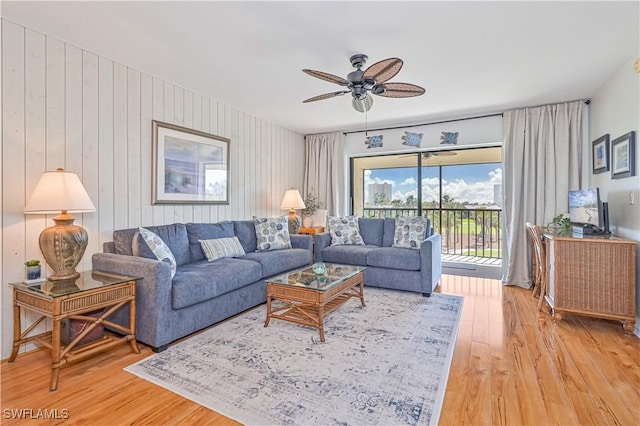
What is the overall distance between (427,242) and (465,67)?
6.26 feet

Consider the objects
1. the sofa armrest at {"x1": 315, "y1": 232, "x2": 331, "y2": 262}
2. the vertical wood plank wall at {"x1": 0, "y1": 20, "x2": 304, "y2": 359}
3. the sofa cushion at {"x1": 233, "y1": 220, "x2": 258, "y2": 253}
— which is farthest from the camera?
the sofa armrest at {"x1": 315, "y1": 232, "x2": 331, "y2": 262}

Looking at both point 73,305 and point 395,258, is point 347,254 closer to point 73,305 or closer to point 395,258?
point 395,258

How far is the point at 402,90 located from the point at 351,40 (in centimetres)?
59

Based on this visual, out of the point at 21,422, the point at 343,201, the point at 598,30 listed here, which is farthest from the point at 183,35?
the point at 343,201

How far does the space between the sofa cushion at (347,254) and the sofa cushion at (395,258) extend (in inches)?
4.0

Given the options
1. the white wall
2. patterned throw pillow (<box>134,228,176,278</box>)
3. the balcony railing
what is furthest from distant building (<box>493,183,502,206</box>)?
patterned throw pillow (<box>134,228,176,278</box>)

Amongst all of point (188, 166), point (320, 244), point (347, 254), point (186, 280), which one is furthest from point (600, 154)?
point (188, 166)

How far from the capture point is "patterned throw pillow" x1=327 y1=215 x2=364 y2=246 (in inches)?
183

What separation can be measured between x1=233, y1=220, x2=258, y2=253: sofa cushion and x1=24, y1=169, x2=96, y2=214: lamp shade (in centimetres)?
184

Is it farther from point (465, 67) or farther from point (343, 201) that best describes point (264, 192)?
point (465, 67)

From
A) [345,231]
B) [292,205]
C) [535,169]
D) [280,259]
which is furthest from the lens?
[292,205]

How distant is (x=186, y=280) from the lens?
251 centimetres

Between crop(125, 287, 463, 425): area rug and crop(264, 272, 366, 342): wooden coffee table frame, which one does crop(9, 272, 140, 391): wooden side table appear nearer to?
crop(125, 287, 463, 425): area rug

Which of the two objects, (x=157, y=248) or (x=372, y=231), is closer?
(x=157, y=248)
